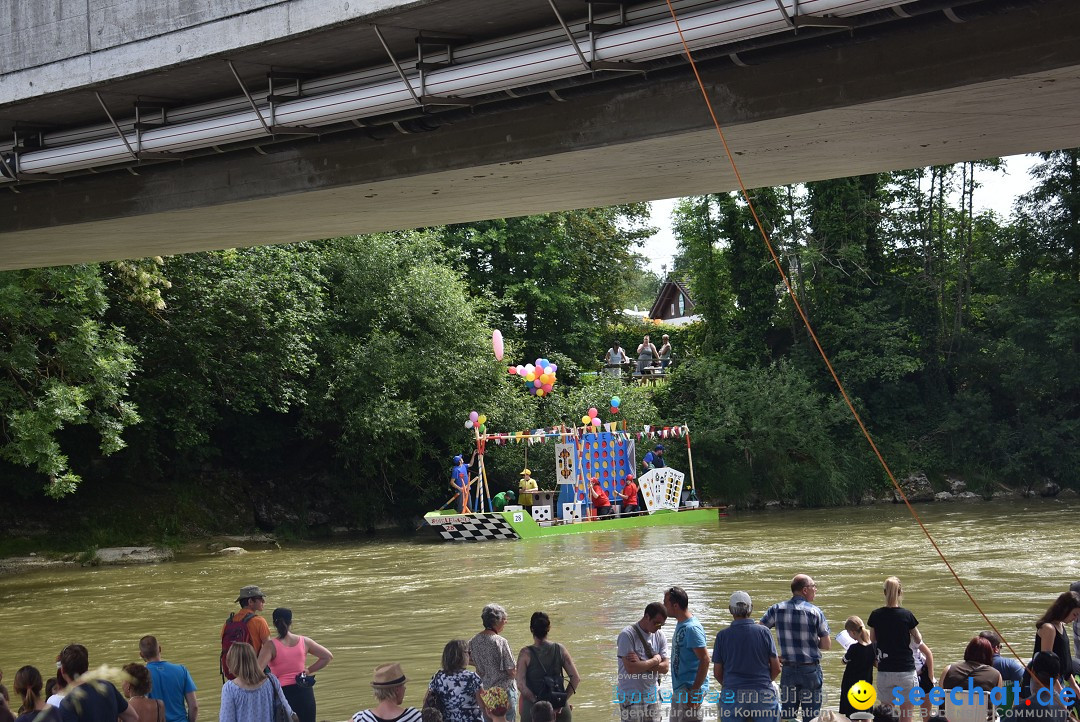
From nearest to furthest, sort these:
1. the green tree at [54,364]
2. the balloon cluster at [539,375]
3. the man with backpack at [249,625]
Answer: the man with backpack at [249,625] → the green tree at [54,364] → the balloon cluster at [539,375]

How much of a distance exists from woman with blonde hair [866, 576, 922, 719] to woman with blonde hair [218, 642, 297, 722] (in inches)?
157

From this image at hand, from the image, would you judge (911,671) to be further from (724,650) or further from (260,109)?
(260,109)

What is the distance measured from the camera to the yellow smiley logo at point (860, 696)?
324 inches

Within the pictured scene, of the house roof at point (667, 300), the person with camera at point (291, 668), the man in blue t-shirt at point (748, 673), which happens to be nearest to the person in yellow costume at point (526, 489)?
the person with camera at point (291, 668)

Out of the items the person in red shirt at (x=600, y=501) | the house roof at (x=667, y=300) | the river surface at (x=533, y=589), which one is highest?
the house roof at (x=667, y=300)

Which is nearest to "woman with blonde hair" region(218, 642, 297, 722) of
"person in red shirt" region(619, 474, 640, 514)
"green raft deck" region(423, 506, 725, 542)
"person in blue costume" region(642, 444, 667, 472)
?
"green raft deck" region(423, 506, 725, 542)

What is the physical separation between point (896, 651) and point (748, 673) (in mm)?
1194

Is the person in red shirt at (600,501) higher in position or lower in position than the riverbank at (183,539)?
higher

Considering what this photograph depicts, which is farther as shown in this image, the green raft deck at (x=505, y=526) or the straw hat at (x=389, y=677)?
the green raft deck at (x=505, y=526)

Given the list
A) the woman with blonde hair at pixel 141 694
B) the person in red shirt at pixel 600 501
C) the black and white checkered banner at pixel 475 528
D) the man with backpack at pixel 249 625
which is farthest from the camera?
the person in red shirt at pixel 600 501

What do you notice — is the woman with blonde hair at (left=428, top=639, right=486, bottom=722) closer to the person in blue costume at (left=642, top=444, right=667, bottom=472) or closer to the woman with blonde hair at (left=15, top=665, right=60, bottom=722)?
the woman with blonde hair at (left=15, top=665, right=60, bottom=722)

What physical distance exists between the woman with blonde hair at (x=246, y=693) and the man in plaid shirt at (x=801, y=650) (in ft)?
11.2

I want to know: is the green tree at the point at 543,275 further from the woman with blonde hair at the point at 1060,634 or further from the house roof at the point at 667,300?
the woman with blonde hair at the point at 1060,634

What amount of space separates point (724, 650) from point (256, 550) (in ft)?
80.2
